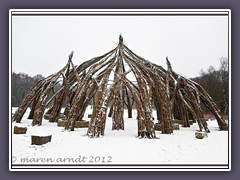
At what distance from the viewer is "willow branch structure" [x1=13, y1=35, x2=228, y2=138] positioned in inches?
442

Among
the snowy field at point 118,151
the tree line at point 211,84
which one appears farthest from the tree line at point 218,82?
the snowy field at point 118,151

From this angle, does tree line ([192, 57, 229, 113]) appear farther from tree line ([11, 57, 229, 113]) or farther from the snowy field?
the snowy field

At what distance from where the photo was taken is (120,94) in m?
13.7

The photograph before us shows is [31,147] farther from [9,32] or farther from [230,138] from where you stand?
[230,138]

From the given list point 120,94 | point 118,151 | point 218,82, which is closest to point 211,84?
point 218,82

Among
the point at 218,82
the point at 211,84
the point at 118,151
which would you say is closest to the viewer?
the point at 118,151

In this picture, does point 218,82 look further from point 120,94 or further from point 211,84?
point 120,94

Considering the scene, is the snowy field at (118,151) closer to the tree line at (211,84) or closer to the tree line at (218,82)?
the tree line at (211,84)

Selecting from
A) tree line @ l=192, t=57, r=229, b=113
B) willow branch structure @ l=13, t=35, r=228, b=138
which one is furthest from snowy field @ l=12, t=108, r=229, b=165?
tree line @ l=192, t=57, r=229, b=113

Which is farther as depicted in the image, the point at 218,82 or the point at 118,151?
the point at 218,82

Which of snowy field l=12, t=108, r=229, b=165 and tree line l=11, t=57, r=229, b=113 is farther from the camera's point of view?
tree line l=11, t=57, r=229, b=113

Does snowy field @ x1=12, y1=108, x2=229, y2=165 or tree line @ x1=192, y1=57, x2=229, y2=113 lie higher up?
tree line @ x1=192, y1=57, x2=229, y2=113
